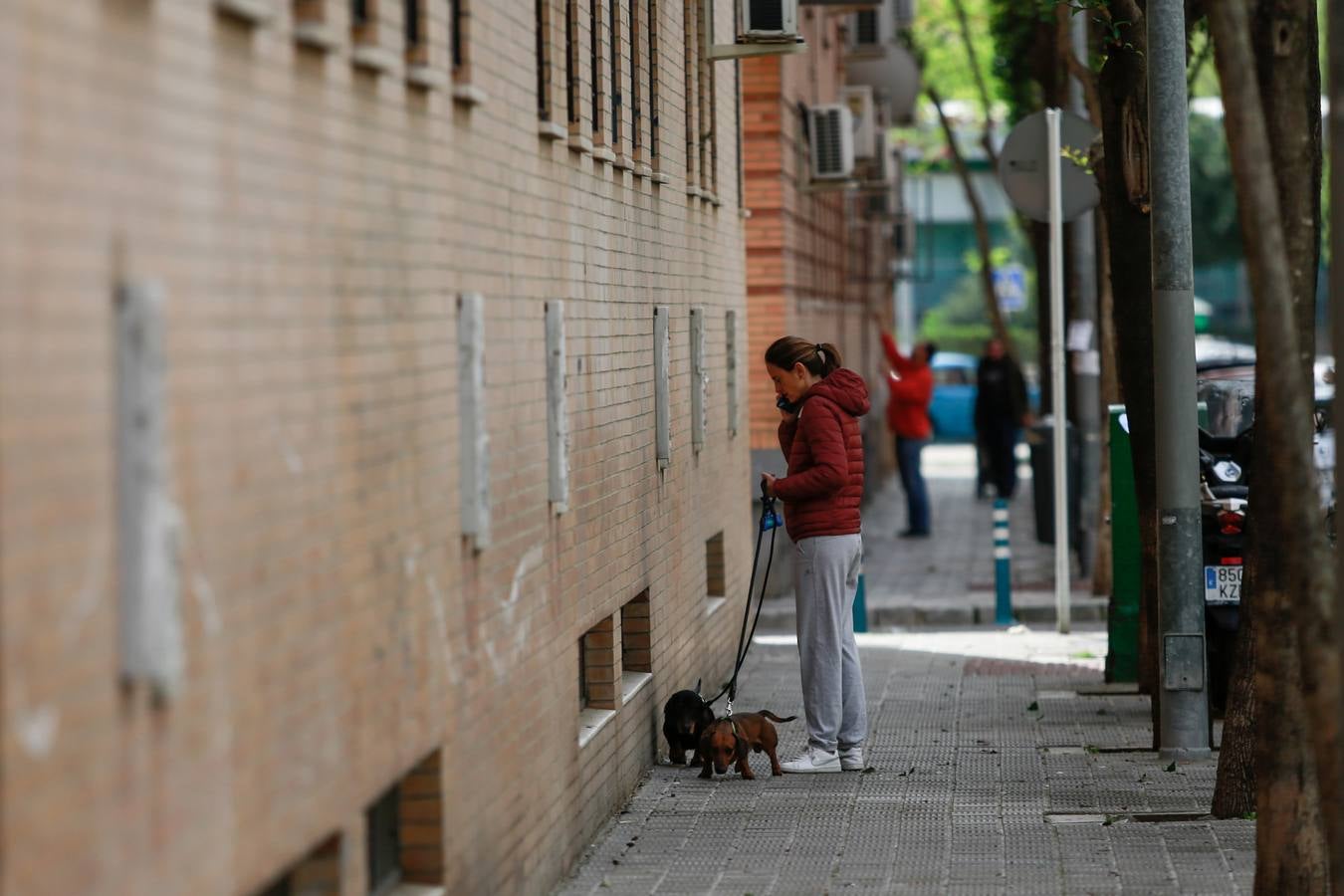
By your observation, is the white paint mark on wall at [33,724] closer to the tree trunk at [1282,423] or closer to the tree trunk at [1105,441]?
the tree trunk at [1282,423]

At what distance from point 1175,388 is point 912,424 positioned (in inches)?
487

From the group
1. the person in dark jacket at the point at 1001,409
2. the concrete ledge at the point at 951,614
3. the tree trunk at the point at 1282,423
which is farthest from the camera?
the person in dark jacket at the point at 1001,409

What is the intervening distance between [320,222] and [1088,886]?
13.0 feet

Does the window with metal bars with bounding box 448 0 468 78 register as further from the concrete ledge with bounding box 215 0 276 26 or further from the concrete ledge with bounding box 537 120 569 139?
the concrete ledge with bounding box 215 0 276 26

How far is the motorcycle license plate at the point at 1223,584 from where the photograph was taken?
1135 centimetres

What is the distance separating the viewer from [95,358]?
3.79 meters

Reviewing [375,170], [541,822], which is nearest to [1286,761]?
[541,822]

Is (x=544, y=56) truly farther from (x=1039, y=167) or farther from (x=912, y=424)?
(x=912, y=424)

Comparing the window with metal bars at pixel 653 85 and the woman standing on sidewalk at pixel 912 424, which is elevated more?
the window with metal bars at pixel 653 85

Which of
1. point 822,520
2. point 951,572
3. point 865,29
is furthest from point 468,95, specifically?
point 865,29

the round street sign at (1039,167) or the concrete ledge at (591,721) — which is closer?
the concrete ledge at (591,721)

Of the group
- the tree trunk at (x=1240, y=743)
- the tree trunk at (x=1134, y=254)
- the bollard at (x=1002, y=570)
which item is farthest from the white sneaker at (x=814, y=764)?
the bollard at (x=1002, y=570)

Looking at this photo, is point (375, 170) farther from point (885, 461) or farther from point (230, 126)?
point (885, 461)

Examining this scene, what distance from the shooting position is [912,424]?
22.3 m
